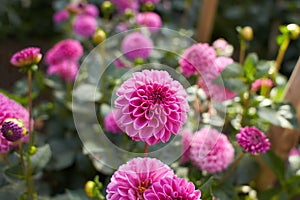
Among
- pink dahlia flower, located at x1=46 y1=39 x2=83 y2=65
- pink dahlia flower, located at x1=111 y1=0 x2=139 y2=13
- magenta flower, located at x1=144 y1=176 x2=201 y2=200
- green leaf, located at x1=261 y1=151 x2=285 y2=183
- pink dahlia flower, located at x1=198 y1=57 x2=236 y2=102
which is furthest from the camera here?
pink dahlia flower, located at x1=111 y1=0 x2=139 y2=13

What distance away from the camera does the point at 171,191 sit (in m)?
0.50

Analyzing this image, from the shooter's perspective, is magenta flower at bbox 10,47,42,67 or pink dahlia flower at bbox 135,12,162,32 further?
pink dahlia flower at bbox 135,12,162,32

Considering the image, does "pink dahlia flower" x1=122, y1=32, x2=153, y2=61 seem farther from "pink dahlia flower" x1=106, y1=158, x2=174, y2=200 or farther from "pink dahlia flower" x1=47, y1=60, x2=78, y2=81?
"pink dahlia flower" x1=106, y1=158, x2=174, y2=200

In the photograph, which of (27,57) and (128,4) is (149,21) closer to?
(128,4)

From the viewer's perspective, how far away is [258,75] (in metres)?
0.80

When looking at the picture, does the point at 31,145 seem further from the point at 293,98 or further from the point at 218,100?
the point at 293,98

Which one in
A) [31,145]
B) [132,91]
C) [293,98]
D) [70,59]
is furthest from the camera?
[70,59]

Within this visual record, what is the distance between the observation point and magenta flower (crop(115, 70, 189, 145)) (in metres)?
0.53

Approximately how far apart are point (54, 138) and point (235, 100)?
471 millimetres

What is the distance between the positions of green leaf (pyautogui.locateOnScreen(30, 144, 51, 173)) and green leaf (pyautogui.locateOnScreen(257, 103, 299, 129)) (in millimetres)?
405

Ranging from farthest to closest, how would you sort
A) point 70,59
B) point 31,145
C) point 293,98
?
point 70,59 → point 293,98 → point 31,145

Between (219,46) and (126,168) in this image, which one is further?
(219,46)

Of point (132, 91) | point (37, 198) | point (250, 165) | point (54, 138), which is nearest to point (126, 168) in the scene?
point (132, 91)

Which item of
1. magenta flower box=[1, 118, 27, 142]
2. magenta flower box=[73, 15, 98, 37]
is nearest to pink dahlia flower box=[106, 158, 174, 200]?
magenta flower box=[1, 118, 27, 142]
